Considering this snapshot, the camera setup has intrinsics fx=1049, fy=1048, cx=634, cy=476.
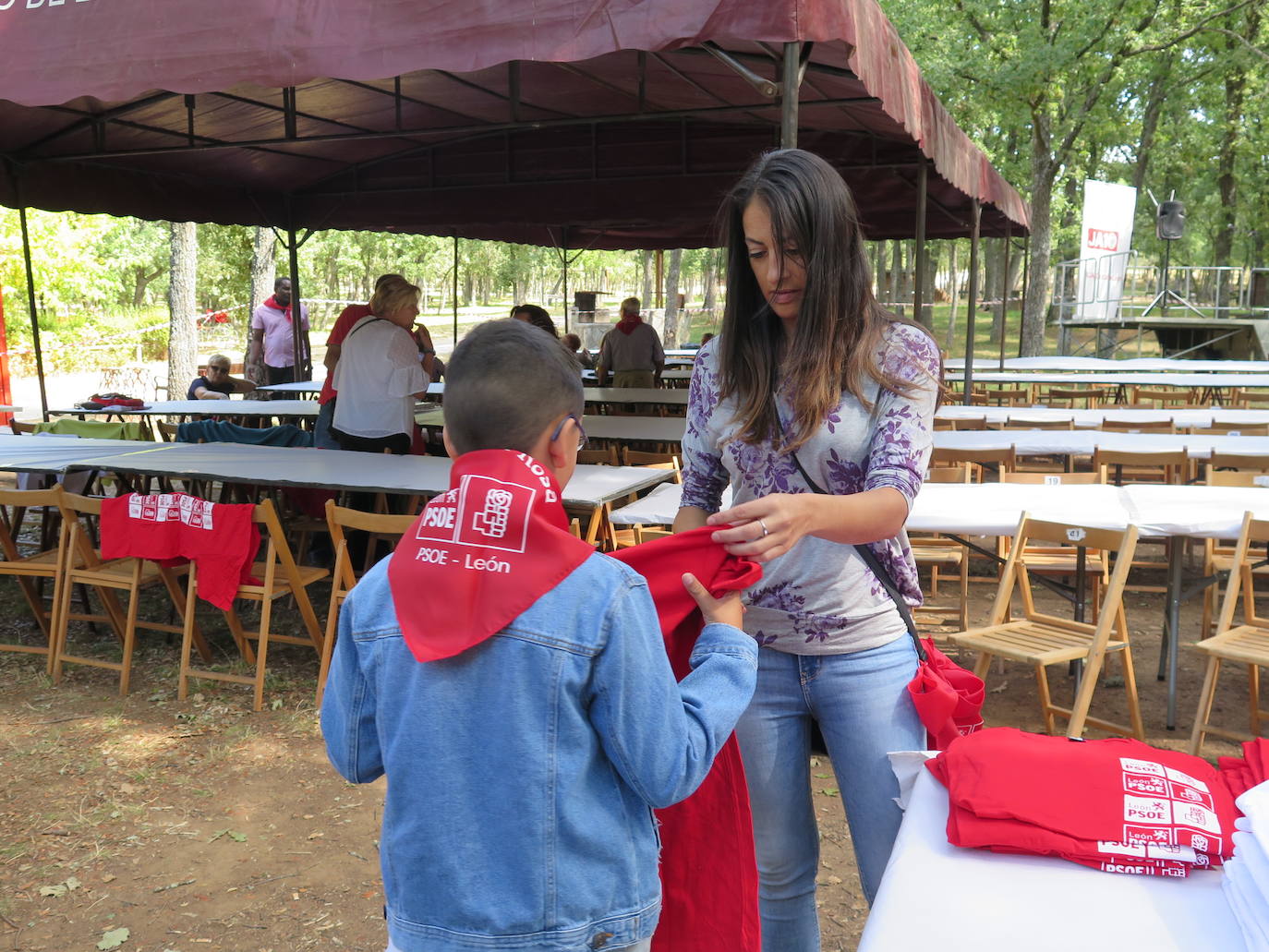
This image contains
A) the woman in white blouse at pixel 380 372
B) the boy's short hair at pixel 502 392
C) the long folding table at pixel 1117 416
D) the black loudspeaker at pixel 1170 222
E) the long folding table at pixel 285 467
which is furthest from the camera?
the black loudspeaker at pixel 1170 222

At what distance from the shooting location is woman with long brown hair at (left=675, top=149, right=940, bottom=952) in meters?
1.78

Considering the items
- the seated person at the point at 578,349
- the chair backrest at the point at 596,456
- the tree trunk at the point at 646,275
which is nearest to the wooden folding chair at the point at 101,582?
the chair backrest at the point at 596,456

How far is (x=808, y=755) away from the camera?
197 cm

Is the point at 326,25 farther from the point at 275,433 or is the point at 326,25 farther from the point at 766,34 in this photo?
the point at 275,433

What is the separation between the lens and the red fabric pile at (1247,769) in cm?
159

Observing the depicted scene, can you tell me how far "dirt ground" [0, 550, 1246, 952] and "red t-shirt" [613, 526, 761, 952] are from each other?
163 centimetres

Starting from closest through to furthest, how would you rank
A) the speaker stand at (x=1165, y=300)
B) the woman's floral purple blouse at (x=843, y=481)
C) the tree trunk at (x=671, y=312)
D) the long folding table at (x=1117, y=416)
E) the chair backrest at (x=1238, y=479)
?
the woman's floral purple blouse at (x=843, y=481) < the chair backrest at (x=1238, y=479) < the long folding table at (x=1117, y=416) < the speaker stand at (x=1165, y=300) < the tree trunk at (x=671, y=312)

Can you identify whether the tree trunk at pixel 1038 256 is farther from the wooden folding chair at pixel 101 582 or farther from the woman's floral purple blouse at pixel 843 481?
the woman's floral purple blouse at pixel 843 481

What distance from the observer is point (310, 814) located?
13.0ft

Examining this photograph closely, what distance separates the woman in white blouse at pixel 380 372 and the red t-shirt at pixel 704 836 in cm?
569

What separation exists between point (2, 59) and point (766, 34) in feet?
13.1

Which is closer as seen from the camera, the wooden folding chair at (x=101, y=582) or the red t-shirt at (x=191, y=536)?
the red t-shirt at (x=191, y=536)

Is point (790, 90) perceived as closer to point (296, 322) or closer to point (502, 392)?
point (502, 392)

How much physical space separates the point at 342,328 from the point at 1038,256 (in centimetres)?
1789
